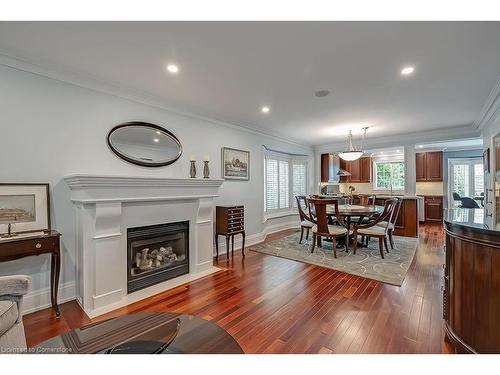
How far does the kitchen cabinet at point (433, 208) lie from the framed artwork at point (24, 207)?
932 cm

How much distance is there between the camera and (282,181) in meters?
6.60

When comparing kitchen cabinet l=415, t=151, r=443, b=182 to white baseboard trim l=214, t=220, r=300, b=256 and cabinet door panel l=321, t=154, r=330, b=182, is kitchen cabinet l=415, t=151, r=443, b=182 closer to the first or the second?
cabinet door panel l=321, t=154, r=330, b=182

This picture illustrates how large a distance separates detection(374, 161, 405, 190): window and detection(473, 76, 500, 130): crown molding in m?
3.16

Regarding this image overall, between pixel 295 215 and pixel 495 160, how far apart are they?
4.28 m

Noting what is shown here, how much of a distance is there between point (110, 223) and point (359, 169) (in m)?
7.59

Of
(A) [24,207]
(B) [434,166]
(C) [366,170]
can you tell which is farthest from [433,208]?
(A) [24,207]

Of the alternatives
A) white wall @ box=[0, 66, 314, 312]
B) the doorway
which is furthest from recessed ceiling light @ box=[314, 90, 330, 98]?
the doorway

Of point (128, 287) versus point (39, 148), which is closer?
point (39, 148)

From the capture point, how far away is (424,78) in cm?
268

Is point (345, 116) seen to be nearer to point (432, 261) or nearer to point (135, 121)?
point (432, 261)

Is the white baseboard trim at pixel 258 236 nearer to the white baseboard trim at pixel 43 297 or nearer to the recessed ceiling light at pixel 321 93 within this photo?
the white baseboard trim at pixel 43 297

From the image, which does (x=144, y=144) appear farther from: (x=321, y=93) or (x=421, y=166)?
(x=421, y=166)

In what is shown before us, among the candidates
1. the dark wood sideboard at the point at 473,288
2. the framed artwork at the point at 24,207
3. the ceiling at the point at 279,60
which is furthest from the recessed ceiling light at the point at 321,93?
the framed artwork at the point at 24,207
